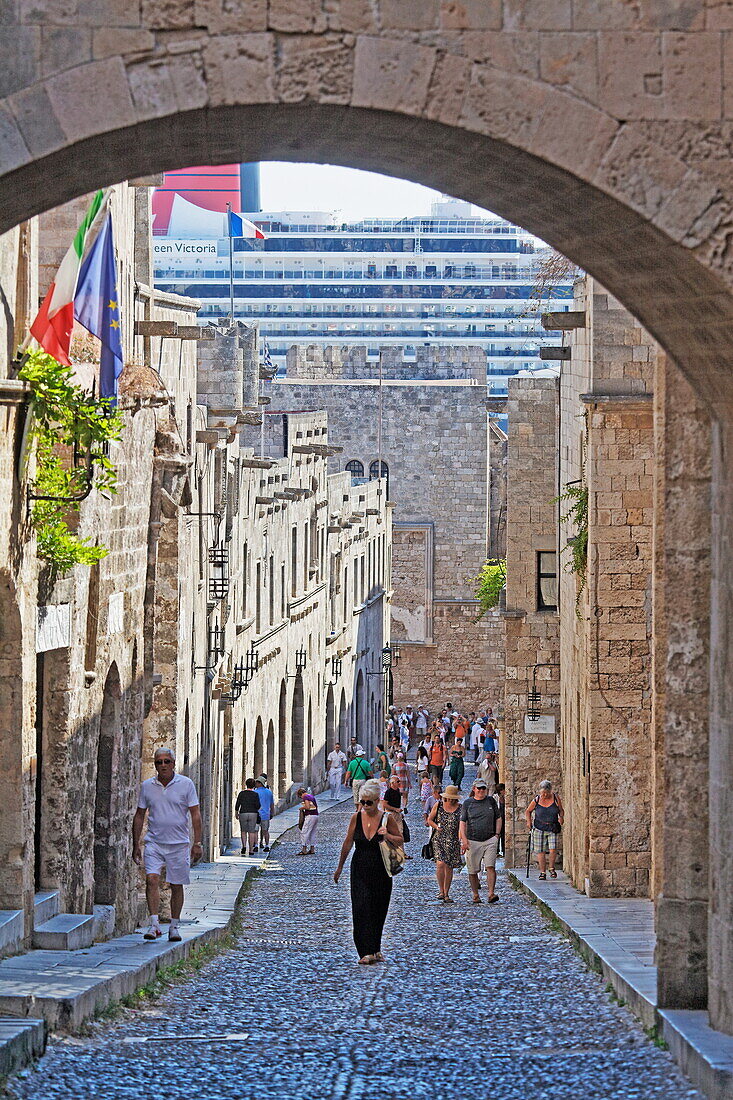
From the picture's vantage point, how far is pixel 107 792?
12.1 m

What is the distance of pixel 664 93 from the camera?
5344 mm

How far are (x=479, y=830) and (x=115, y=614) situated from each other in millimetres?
3685

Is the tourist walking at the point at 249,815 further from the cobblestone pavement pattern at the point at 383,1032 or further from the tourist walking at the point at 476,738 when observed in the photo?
the tourist walking at the point at 476,738

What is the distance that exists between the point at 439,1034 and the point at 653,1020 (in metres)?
1.05

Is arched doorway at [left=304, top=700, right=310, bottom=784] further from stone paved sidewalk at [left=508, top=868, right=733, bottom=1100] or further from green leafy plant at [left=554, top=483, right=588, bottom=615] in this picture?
green leafy plant at [left=554, top=483, right=588, bottom=615]

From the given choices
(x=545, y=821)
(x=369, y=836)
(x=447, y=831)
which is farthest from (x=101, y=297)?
(x=545, y=821)

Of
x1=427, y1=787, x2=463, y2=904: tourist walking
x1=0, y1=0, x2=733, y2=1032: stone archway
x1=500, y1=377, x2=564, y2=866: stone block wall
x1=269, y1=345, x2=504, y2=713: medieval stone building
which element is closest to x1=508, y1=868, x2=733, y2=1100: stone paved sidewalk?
x1=427, y1=787, x2=463, y2=904: tourist walking

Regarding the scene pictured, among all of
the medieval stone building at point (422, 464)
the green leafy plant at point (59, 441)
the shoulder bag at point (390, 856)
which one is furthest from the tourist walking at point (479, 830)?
the medieval stone building at point (422, 464)

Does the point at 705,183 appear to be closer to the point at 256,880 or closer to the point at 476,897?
the point at 476,897

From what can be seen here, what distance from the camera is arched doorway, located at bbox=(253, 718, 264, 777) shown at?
26922 mm

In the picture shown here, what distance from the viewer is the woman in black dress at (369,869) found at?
33.0 feet

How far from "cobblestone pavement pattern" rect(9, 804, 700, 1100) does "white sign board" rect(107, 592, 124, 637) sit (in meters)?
2.43

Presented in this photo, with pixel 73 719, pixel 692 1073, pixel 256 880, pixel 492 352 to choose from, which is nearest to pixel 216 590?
pixel 256 880

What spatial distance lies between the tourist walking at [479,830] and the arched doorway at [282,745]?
51.4ft
